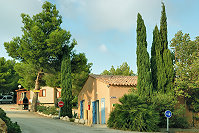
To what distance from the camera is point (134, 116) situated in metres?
17.0

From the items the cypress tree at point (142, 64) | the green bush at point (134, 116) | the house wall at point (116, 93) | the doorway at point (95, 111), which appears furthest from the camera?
the doorway at point (95, 111)

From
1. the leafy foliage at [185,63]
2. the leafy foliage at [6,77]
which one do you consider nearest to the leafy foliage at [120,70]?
the leafy foliage at [6,77]

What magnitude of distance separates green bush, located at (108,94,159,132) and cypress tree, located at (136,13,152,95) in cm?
189

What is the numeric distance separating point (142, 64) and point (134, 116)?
4.86 meters

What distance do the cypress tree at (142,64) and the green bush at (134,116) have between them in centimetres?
189

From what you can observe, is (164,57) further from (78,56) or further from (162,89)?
(78,56)

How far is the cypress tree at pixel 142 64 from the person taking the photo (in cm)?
1962

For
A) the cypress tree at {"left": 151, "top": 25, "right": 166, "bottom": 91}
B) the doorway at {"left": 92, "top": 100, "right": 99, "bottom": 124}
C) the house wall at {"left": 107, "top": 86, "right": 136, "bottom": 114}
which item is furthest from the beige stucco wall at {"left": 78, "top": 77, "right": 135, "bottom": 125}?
the cypress tree at {"left": 151, "top": 25, "right": 166, "bottom": 91}

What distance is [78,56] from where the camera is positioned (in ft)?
98.9

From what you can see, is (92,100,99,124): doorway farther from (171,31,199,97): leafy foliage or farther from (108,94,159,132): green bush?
(171,31,199,97): leafy foliage

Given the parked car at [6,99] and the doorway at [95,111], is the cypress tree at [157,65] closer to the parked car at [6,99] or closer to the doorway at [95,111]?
the doorway at [95,111]

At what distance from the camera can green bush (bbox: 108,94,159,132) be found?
16766mm

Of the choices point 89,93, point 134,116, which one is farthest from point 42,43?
point 134,116

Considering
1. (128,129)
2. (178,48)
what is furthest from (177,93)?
(128,129)
